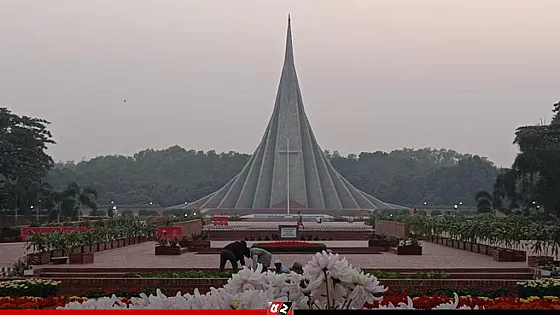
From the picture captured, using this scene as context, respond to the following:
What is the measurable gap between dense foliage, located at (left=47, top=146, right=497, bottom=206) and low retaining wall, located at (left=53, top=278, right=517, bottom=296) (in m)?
33.2

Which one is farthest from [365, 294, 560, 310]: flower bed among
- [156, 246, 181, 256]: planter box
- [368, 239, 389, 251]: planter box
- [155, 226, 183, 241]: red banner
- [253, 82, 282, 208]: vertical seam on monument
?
[253, 82, 282, 208]: vertical seam on monument

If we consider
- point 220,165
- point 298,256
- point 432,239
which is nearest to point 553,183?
point 432,239

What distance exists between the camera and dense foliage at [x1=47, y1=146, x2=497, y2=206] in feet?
134

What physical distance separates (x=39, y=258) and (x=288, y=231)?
6238 millimetres

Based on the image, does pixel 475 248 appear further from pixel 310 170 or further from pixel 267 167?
pixel 267 167

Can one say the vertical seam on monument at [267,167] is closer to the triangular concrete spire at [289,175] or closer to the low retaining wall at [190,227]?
the triangular concrete spire at [289,175]

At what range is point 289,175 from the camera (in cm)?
3631

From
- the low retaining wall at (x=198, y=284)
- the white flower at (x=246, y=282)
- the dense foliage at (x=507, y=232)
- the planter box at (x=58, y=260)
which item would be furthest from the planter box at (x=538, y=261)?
the white flower at (x=246, y=282)

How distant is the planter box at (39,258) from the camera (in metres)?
9.25

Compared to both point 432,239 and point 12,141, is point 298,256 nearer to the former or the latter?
point 432,239

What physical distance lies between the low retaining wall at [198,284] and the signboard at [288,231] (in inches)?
293

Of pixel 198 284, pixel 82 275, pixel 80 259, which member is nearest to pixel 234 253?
pixel 198 284

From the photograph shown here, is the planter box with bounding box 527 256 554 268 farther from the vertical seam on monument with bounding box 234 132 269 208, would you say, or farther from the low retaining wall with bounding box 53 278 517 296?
the vertical seam on monument with bounding box 234 132 269 208

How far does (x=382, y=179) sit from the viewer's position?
166ft
